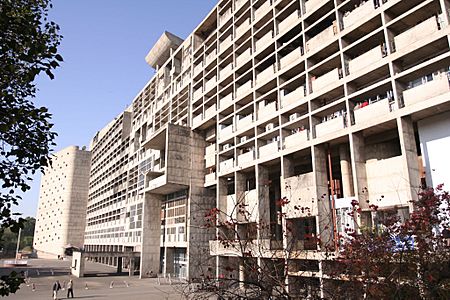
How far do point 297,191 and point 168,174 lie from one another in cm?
1978

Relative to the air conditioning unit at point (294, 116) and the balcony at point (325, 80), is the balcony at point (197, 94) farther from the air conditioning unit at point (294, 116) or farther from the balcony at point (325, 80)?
the balcony at point (325, 80)

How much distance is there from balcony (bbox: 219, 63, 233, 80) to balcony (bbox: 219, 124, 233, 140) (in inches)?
256

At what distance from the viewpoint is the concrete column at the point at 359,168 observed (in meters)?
24.3

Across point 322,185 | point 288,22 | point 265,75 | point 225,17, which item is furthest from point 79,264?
point 288,22

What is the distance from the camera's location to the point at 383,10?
2448cm

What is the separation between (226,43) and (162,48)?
21.5 m

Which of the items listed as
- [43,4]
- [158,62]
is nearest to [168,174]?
[158,62]

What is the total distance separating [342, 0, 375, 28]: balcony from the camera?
84.2 feet

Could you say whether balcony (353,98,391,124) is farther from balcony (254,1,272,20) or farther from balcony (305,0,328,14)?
balcony (254,1,272,20)

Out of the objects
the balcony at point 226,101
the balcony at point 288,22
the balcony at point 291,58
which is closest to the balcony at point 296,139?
the balcony at point 291,58

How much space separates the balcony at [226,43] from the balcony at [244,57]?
10.2ft

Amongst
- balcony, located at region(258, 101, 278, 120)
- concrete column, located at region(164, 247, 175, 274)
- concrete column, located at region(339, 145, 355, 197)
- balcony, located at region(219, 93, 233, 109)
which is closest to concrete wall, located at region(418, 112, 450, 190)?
concrete column, located at region(339, 145, 355, 197)

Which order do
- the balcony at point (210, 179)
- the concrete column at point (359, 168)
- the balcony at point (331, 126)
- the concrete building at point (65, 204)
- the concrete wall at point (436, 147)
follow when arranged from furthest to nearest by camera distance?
the concrete building at point (65, 204) < the balcony at point (210, 179) < the balcony at point (331, 126) < the concrete column at point (359, 168) < the concrete wall at point (436, 147)

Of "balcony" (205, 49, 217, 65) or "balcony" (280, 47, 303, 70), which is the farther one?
"balcony" (205, 49, 217, 65)
